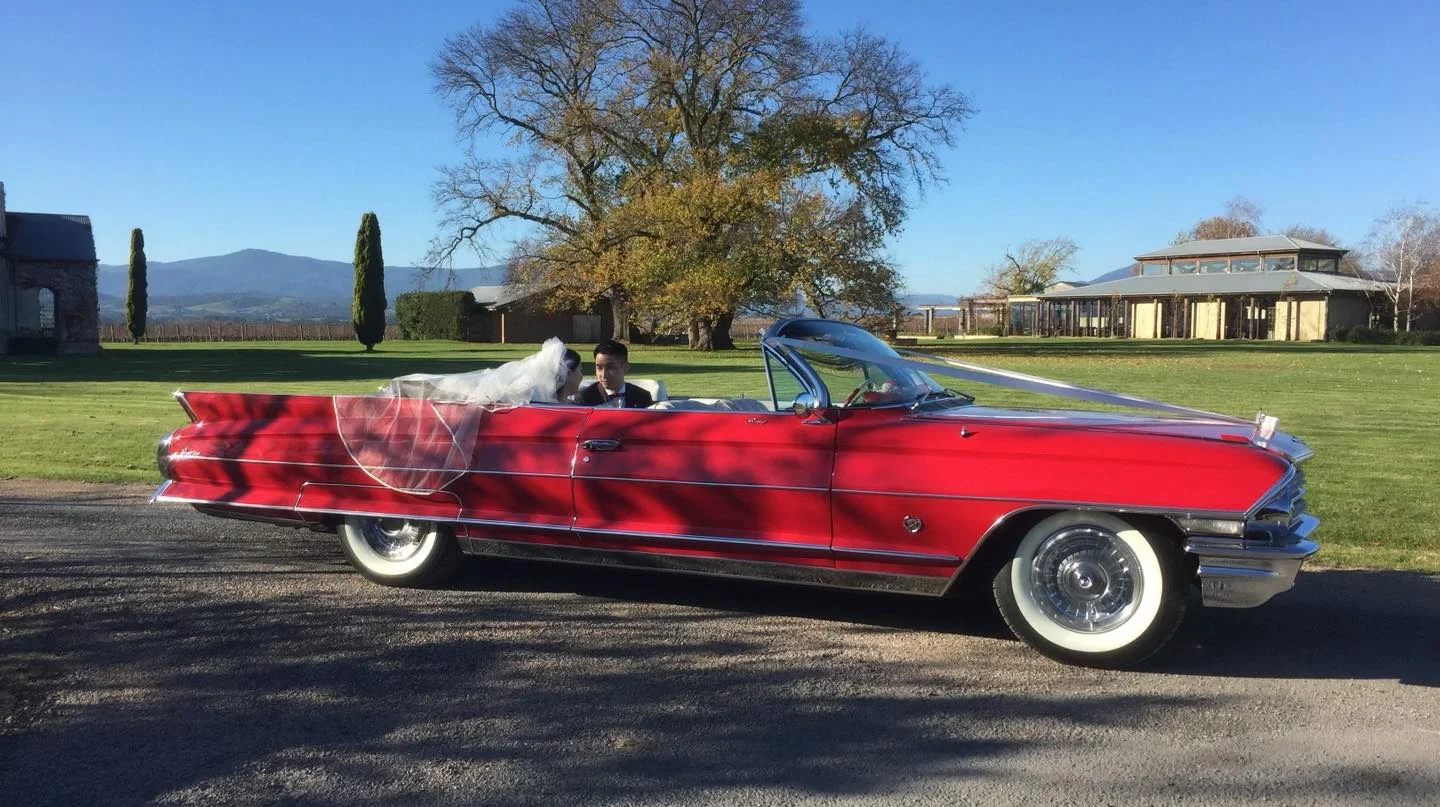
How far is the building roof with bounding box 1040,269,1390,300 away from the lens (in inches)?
2435

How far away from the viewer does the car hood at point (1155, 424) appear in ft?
15.3

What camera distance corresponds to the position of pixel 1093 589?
4.68 metres

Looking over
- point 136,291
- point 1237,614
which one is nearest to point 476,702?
point 1237,614

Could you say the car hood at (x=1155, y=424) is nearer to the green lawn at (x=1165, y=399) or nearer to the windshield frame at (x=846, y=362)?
the windshield frame at (x=846, y=362)

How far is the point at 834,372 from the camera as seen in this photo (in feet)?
17.3

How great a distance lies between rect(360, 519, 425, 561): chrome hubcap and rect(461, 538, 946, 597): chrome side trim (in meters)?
0.39

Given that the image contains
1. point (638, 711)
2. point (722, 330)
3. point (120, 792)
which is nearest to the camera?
point (120, 792)

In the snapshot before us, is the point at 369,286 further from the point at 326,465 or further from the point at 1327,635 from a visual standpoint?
the point at 1327,635

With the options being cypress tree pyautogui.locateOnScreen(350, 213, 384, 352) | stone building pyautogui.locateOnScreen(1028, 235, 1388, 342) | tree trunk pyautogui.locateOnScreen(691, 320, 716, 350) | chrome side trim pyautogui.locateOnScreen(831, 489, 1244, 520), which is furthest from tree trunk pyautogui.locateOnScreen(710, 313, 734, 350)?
chrome side trim pyautogui.locateOnScreen(831, 489, 1244, 520)

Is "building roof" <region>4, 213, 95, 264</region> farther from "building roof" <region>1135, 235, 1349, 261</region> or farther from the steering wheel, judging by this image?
"building roof" <region>1135, 235, 1349, 261</region>

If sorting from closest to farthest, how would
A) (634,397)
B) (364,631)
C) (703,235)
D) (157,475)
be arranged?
(364,631) → (634,397) → (157,475) → (703,235)

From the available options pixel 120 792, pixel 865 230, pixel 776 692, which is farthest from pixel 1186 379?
pixel 120 792

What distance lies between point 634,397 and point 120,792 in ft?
11.8

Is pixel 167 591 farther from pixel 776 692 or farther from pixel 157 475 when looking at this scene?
pixel 157 475
